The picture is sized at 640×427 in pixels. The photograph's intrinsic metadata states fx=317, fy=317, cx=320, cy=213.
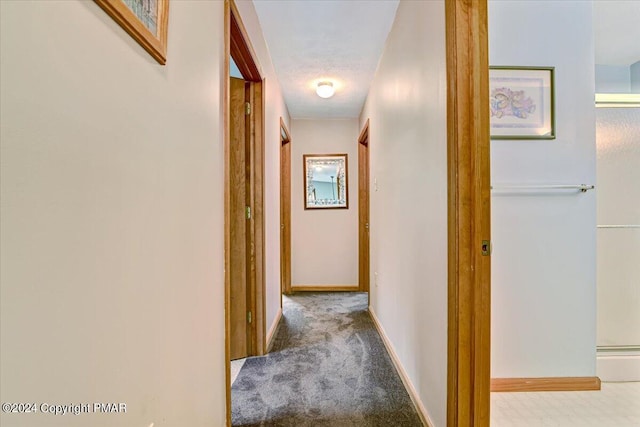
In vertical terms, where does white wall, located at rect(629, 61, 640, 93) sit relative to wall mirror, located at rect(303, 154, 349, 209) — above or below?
above

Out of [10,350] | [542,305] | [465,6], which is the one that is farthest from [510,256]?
[10,350]

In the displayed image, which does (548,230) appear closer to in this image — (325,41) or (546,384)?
(546,384)

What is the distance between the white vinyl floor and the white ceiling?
249cm

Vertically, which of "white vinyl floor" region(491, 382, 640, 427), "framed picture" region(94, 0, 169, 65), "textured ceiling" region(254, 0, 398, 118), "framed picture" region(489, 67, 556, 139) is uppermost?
"textured ceiling" region(254, 0, 398, 118)

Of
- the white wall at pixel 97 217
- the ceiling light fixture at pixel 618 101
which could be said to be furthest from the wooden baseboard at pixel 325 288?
the white wall at pixel 97 217

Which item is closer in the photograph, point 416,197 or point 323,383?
point 416,197

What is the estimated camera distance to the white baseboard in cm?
195

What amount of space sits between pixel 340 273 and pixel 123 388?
13.0 ft

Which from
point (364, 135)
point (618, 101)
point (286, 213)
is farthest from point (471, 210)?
point (286, 213)

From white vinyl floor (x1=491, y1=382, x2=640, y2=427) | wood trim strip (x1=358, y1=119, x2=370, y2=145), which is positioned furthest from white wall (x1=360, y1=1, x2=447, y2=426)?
wood trim strip (x1=358, y1=119, x2=370, y2=145)

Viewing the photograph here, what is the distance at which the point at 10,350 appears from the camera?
454 millimetres

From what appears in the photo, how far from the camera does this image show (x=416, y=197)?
173 cm

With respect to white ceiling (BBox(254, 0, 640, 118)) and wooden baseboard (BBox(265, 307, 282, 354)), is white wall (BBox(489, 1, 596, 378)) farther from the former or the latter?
wooden baseboard (BBox(265, 307, 282, 354))

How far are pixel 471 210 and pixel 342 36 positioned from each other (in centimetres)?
190
